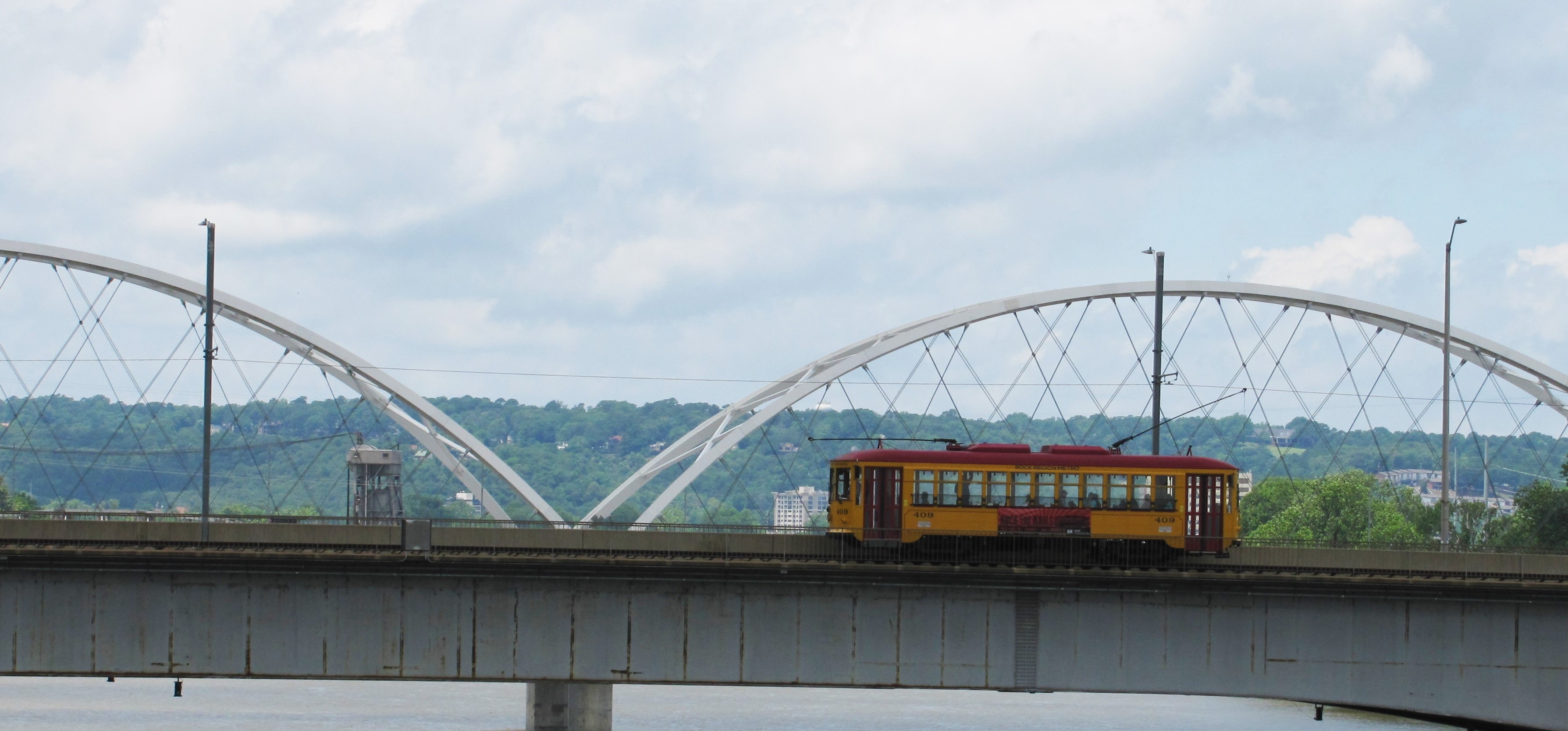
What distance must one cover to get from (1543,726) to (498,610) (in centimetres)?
2400

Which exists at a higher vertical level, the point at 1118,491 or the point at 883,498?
the point at 1118,491

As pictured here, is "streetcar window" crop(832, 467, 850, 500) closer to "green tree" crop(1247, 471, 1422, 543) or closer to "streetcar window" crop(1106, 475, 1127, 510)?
"streetcar window" crop(1106, 475, 1127, 510)

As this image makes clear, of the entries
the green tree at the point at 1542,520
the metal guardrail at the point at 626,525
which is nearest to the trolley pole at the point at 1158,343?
the metal guardrail at the point at 626,525

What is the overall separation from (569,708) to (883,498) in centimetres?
1786

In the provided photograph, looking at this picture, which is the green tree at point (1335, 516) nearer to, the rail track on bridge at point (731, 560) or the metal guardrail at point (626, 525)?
the metal guardrail at point (626, 525)

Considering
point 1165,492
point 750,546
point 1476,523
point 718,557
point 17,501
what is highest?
point 1165,492

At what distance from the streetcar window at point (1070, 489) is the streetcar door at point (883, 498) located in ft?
13.2

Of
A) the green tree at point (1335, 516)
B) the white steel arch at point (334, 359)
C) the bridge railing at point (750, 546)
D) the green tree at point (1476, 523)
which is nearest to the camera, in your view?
the bridge railing at point (750, 546)

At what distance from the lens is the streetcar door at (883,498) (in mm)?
40062

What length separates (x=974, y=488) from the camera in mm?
40594

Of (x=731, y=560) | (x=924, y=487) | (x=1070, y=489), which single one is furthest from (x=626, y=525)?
(x=1070, y=489)

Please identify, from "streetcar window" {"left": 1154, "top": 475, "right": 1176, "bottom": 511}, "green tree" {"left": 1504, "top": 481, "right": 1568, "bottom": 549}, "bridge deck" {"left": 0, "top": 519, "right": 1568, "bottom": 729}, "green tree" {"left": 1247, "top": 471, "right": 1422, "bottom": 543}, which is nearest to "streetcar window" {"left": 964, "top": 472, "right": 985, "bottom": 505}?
"bridge deck" {"left": 0, "top": 519, "right": 1568, "bottom": 729}

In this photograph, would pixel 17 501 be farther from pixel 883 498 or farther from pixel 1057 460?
pixel 1057 460

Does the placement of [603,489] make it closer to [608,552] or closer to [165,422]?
[165,422]
